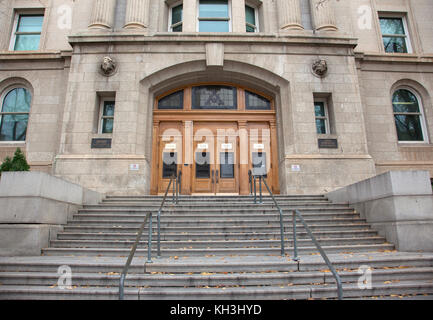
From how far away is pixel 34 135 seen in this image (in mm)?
12852

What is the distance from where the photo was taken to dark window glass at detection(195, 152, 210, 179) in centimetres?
1291

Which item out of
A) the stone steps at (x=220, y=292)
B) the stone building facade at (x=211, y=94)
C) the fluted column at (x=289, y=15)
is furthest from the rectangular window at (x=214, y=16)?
the stone steps at (x=220, y=292)

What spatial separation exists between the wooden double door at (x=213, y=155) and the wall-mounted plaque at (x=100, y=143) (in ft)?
6.72

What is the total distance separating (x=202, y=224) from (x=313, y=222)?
10.0 feet

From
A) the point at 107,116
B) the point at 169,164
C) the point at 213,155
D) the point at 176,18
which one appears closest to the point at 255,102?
the point at 213,155

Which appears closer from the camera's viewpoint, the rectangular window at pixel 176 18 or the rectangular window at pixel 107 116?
the rectangular window at pixel 107 116

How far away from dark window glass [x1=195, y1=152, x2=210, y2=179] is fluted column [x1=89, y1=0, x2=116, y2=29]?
731 centimetres

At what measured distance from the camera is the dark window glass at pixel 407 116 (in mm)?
13484

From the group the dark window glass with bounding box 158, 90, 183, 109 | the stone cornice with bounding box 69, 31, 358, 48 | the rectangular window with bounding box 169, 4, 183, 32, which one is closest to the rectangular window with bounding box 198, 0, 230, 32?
the rectangular window with bounding box 169, 4, 183, 32

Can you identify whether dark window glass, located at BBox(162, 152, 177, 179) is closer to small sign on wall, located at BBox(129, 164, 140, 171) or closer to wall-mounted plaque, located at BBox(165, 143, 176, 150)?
wall-mounted plaque, located at BBox(165, 143, 176, 150)

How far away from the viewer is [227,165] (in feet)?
42.9

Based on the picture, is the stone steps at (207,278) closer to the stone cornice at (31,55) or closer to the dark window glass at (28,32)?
the stone cornice at (31,55)
